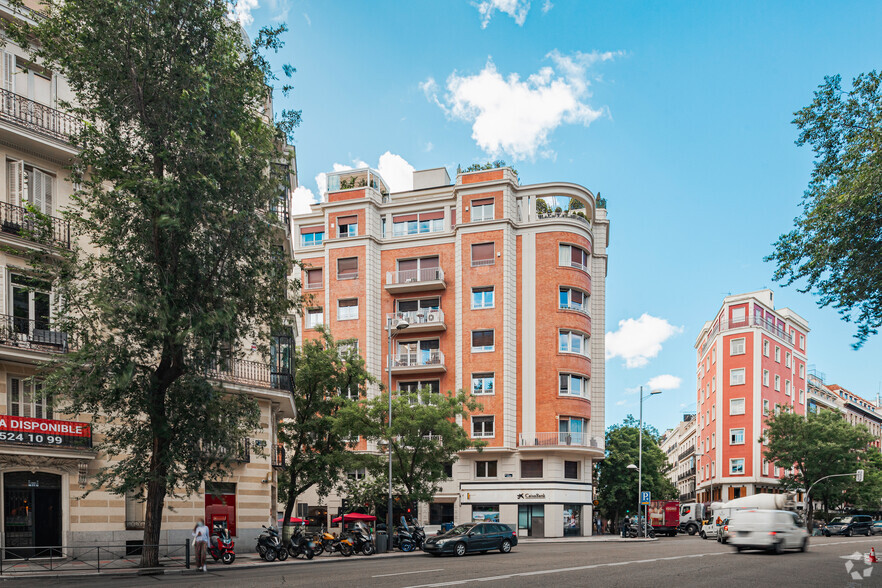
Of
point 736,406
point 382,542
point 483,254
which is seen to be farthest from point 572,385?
point 736,406

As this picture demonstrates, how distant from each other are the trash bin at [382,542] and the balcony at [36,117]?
18069 mm

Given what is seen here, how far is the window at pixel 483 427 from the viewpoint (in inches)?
1855

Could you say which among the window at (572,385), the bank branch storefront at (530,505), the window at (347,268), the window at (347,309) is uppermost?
the window at (347,268)

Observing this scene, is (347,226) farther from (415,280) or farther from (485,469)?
(485,469)

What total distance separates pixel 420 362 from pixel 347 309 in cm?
683

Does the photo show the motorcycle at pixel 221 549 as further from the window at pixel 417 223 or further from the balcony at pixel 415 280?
the window at pixel 417 223

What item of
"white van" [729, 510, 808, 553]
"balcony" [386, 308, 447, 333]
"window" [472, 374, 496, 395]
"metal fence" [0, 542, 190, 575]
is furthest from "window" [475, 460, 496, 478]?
"metal fence" [0, 542, 190, 575]

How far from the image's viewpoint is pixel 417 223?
51.8m

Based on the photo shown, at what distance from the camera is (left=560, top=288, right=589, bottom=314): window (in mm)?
48188

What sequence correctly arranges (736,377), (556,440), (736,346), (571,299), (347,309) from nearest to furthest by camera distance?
1. (556,440)
2. (571,299)
3. (347,309)
4. (736,377)
5. (736,346)

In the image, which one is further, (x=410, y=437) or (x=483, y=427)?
(x=483, y=427)

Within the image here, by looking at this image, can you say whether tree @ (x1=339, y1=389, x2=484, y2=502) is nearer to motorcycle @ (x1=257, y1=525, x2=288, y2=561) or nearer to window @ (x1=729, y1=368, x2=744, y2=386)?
motorcycle @ (x1=257, y1=525, x2=288, y2=561)

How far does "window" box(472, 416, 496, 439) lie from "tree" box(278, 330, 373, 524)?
538 inches

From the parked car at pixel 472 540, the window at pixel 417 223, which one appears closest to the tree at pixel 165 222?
the parked car at pixel 472 540
